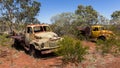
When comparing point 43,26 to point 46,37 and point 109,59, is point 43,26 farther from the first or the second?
point 109,59

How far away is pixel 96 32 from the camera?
2067cm

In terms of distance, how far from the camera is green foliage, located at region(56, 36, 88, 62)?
1098 cm

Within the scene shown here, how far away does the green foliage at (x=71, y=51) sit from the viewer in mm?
10984

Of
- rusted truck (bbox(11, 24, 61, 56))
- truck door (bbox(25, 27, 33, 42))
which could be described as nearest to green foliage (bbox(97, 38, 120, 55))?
rusted truck (bbox(11, 24, 61, 56))

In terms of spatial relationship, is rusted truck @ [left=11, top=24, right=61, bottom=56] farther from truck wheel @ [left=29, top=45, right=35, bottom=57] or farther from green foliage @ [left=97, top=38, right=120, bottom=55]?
green foliage @ [left=97, top=38, right=120, bottom=55]

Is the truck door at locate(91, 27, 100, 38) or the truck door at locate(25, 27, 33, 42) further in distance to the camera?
the truck door at locate(91, 27, 100, 38)

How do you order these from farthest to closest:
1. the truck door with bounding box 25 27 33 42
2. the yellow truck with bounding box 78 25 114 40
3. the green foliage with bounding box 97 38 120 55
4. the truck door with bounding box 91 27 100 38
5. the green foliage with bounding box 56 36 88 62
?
the truck door with bounding box 91 27 100 38 → the yellow truck with bounding box 78 25 114 40 → the truck door with bounding box 25 27 33 42 → the green foliage with bounding box 97 38 120 55 → the green foliage with bounding box 56 36 88 62

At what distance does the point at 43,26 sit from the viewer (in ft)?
50.0

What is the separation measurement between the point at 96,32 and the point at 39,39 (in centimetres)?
857

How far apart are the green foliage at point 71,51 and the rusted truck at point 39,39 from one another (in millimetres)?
1817

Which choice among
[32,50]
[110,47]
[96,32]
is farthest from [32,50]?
[96,32]

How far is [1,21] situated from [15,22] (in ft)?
7.16

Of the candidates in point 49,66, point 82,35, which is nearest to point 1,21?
point 82,35

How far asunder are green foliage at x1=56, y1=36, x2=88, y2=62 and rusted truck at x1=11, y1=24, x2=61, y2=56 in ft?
5.96
